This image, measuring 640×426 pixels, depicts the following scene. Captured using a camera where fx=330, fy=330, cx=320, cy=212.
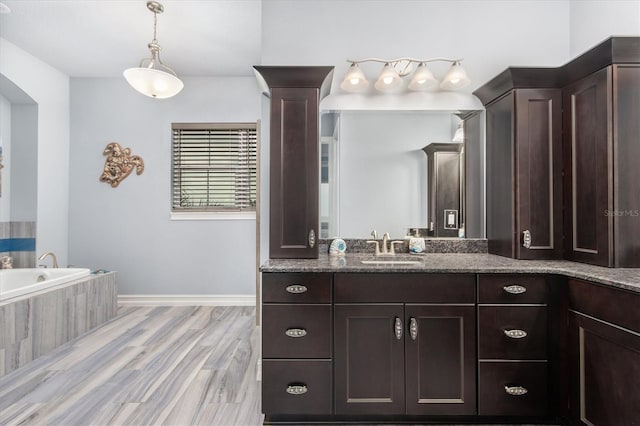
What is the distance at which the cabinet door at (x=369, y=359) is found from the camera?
5.79 feet

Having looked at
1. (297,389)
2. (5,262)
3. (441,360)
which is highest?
(5,262)

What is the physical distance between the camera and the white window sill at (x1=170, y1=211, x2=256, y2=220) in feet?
13.4

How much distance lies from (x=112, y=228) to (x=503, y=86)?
433cm

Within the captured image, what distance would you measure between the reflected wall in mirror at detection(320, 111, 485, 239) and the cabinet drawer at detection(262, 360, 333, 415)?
3.10ft

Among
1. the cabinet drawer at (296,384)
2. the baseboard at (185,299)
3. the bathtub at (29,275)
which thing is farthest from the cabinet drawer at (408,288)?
the bathtub at (29,275)

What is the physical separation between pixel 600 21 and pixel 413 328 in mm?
2373

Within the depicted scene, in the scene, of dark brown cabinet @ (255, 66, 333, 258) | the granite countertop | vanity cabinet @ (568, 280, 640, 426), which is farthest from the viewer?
dark brown cabinet @ (255, 66, 333, 258)

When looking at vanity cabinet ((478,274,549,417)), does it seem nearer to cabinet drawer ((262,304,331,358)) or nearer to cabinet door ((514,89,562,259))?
cabinet door ((514,89,562,259))

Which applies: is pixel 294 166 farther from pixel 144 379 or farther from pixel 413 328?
pixel 144 379

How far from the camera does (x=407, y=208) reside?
7.96 ft

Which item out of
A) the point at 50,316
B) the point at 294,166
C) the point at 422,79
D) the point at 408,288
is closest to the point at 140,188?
the point at 50,316

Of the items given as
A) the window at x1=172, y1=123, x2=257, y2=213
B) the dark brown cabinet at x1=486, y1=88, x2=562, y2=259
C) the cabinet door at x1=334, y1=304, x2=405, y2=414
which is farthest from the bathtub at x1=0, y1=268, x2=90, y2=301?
the dark brown cabinet at x1=486, y1=88, x2=562, y2=259

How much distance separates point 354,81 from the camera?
2.31 metres

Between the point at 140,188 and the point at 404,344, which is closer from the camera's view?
the point at 404,344
